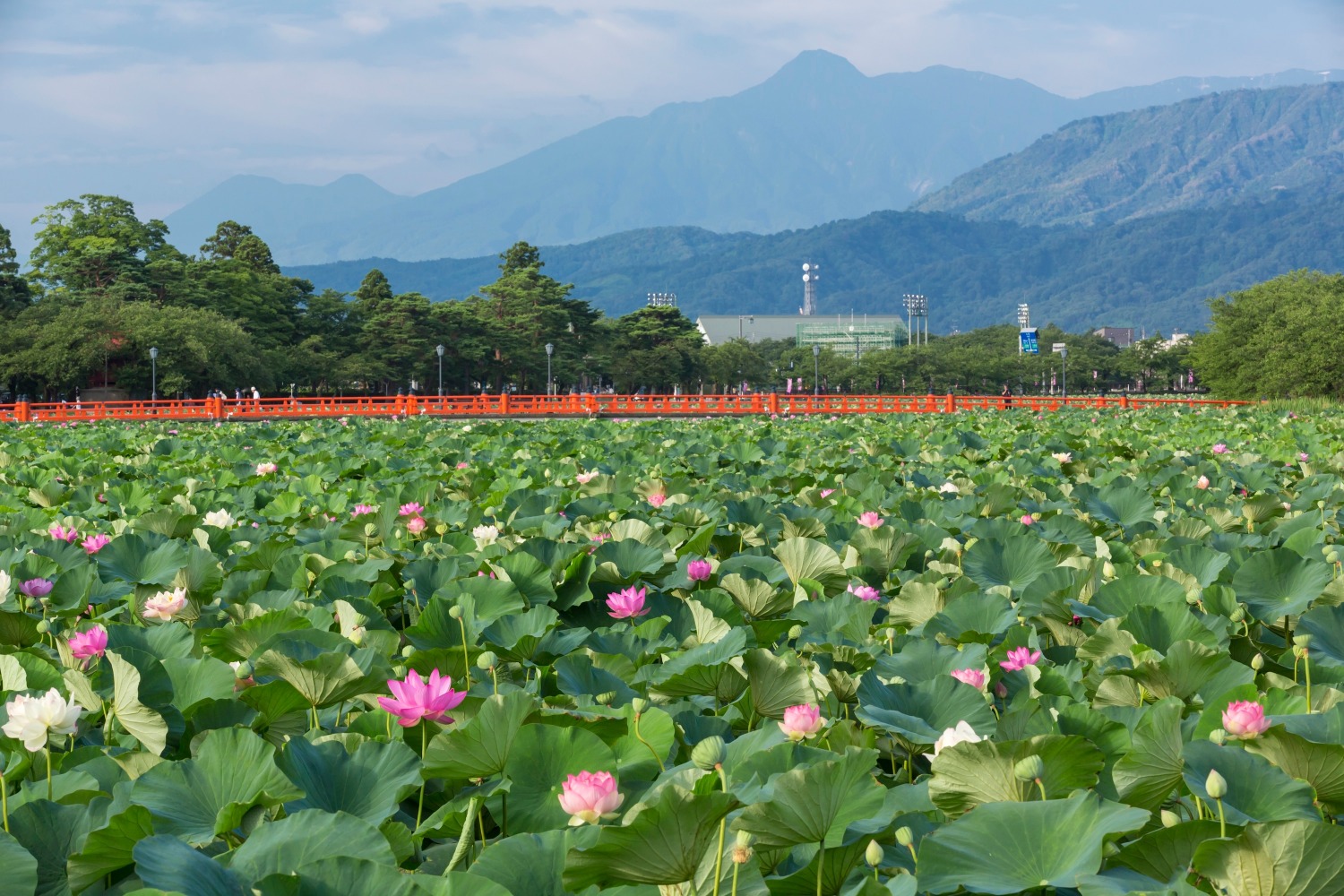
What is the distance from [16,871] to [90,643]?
115 cm

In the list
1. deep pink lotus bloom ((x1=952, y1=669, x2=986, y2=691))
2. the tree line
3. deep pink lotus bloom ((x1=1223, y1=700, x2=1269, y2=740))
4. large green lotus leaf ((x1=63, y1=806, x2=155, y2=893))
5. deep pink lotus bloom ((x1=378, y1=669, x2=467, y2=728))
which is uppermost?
the tree line

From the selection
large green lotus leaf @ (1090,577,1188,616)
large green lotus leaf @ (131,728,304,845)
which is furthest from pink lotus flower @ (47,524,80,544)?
large green lotus leaf @ (1090,577,1188,616)

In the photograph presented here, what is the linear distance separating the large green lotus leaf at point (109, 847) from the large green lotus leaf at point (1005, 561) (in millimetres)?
2528

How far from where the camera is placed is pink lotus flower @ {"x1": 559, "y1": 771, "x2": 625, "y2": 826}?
1.46 meters

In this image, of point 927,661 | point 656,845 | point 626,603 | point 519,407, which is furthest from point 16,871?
point 519,407

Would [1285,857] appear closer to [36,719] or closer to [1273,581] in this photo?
[36,719]

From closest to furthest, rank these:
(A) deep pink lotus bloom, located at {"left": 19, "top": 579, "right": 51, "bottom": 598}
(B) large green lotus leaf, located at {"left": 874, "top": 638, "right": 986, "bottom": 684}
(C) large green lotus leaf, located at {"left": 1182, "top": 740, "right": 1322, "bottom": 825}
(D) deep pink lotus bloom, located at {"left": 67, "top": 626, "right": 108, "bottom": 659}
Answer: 1. (C) large green lotus leaf, located at {"left": 1182, "top": 740, "right": 1322, "bottom": 825}
2. (B) large green lotus leaf, located at {"left": 874, "top": 638, "right": 986, "bottom": 684}
3. (D) deep pink lotus bloom, located at {"left": 67, "top": 626, "right": 108, "bottom": 659}
4. (A) deep pink lotus bloom, located at {"left": 19, "top": 579, "right": 51, "bottom": 598}

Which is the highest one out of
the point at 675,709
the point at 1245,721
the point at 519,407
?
the point at 519,407

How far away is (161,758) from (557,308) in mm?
76503

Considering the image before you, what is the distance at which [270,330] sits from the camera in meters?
65.3

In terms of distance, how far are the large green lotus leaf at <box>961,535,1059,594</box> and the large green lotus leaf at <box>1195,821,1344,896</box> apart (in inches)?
85.0

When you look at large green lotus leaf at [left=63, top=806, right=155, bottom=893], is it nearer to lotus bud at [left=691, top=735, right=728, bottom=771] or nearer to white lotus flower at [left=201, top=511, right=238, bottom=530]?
lotus bud at [left=691, top=735, right=728, bottom=771]

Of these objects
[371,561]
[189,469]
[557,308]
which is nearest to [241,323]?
[557,308]

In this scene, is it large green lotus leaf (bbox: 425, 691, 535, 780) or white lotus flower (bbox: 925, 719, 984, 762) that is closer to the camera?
large green lotus leaf (bbox: 425, 691, 535, 780)
